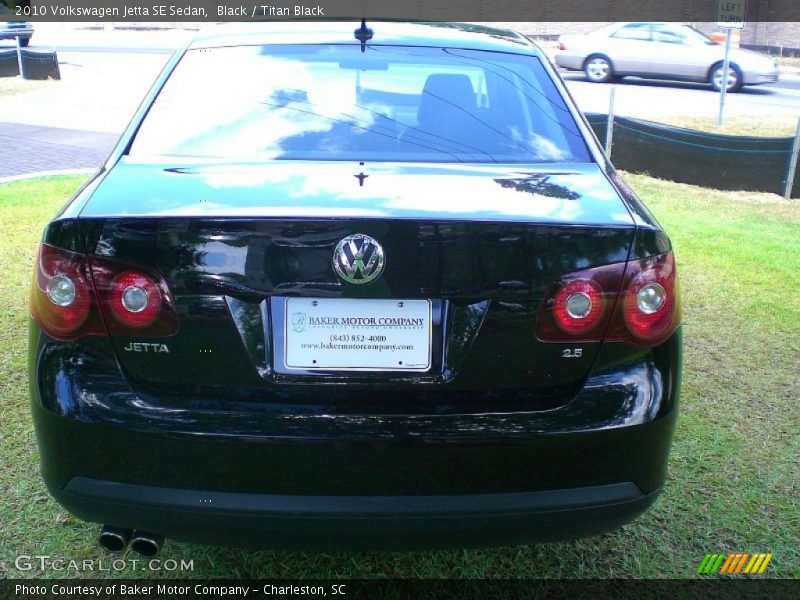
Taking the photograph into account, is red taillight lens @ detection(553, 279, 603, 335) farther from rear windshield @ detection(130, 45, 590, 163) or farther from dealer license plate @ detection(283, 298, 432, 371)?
rear windshield @ detection(130, 45, 590, 163)

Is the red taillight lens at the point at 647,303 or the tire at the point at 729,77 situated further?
the tire at the point at 729,77

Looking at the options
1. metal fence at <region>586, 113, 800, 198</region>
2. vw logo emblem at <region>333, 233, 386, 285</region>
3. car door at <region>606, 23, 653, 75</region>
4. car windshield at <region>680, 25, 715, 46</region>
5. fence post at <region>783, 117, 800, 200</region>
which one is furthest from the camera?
car door at <region>606, 23, 653, 75</region>

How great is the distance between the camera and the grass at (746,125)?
13.4 meters

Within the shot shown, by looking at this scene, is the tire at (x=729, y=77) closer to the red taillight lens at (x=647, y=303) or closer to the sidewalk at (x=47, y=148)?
the sidewalk at (x=47, y=148)

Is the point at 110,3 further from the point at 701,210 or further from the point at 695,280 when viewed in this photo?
the point at 695,280

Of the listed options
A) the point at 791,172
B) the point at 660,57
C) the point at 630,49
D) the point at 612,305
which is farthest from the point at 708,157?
the point at 630,49

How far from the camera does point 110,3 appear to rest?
31.1 m

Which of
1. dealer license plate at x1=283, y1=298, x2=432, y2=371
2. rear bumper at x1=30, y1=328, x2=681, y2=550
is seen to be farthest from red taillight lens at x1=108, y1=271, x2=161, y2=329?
dealer license plate at x1=283, y1=298, x2=432, y2=371

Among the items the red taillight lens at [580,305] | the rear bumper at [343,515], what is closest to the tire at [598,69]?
the red taillight lens at [580,305]

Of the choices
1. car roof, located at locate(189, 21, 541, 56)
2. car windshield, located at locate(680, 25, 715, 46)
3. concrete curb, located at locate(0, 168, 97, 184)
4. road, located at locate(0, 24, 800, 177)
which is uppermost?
car roof, located at locate(189, 21, 541, 56)

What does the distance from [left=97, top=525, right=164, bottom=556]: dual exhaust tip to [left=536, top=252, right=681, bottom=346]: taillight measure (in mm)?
1155

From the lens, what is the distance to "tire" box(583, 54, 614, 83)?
20.2m

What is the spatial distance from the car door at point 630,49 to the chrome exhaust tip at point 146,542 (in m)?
19.8

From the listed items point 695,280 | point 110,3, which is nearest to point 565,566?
point 695,280
